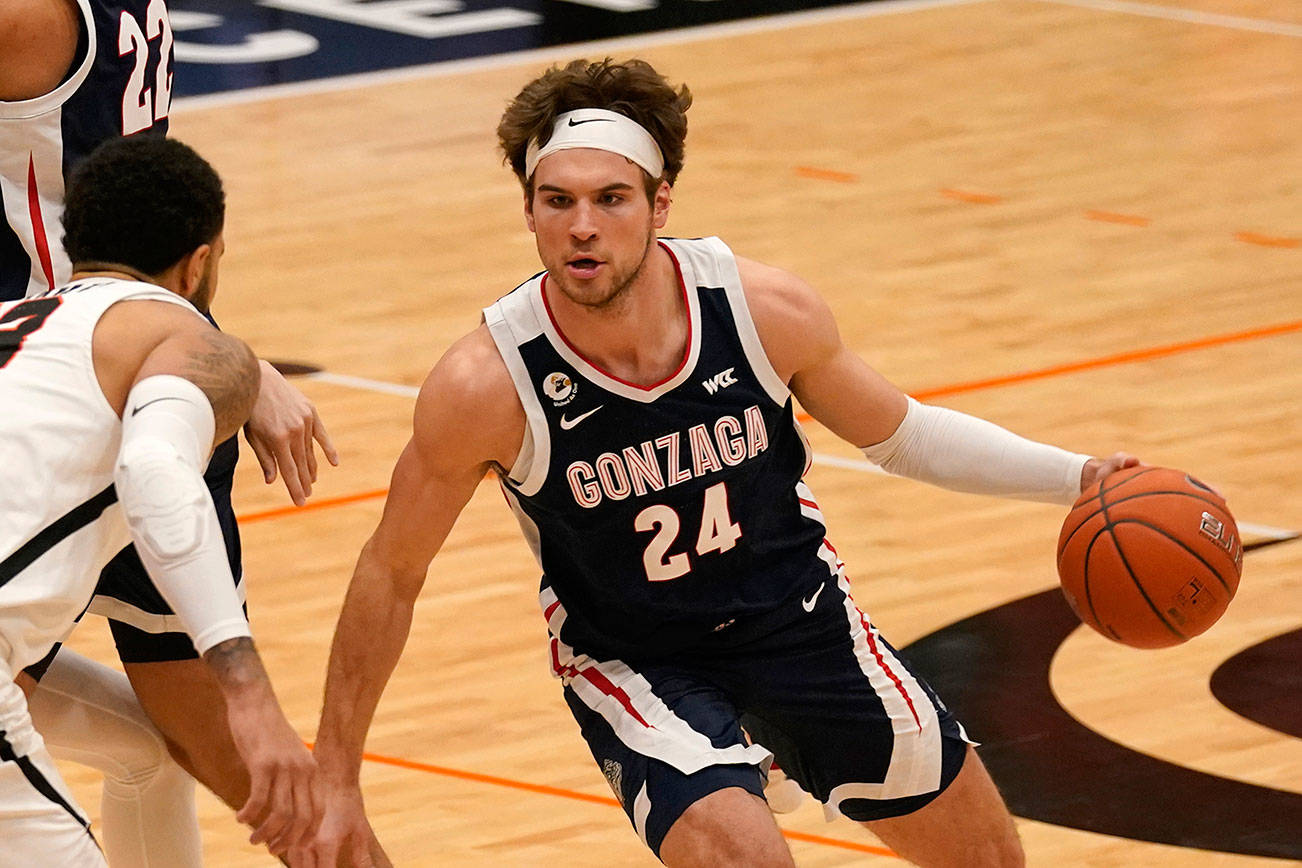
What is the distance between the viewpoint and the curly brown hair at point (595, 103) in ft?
14.5

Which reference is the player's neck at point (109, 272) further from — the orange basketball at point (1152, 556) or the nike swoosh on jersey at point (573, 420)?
the orange basketball at point (1152, 556)

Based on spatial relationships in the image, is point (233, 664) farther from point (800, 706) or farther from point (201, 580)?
point (800, 706)

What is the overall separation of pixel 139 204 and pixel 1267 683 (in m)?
3.63

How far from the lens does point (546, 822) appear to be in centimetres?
566

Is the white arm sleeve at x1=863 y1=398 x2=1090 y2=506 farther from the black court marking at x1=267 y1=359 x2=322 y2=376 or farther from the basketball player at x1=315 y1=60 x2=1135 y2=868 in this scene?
the black court marking at x1=267 y1=359 x2=322 y2=376

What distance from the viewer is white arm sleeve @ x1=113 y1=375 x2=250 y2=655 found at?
346cm

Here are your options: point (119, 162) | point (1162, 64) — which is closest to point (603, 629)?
point (119, 162)

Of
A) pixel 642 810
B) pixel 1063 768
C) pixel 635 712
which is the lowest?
pixel 1063 768

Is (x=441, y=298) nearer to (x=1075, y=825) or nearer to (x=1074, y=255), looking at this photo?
(x=1074, y=255)

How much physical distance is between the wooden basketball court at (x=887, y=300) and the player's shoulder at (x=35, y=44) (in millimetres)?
1218

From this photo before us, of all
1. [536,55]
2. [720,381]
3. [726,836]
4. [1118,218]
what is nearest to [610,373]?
[720,381]

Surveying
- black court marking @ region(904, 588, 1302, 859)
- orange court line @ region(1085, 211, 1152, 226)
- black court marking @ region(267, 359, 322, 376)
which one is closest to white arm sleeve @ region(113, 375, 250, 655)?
black court marking @ region(904, 588, 1302, 859)

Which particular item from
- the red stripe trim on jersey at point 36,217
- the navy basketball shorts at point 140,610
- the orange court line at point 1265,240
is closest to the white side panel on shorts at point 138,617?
the navy basketball shorts at point 140,610

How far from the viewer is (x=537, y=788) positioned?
586 cm
